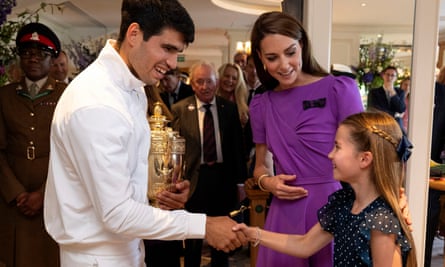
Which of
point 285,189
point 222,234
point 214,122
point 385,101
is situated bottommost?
point 222,234

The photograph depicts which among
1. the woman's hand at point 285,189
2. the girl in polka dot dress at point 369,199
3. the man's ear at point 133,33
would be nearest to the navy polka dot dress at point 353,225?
the girl in polka dot dress at point 369,199

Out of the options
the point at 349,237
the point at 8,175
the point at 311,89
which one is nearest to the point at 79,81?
the point at 311,89

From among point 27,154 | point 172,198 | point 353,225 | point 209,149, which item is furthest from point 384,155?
point 209,149

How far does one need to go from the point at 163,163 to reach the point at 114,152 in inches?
22.8

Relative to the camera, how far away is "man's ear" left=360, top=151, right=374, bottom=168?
1284mm

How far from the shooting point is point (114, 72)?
3.97 ft

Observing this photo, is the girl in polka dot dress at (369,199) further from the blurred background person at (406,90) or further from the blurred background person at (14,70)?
the blurred background person at (14,70)

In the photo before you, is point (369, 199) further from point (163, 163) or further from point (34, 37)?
point (34, 37)

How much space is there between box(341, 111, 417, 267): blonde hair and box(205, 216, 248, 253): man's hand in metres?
0.47

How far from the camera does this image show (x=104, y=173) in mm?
1083

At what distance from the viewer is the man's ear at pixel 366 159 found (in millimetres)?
1284

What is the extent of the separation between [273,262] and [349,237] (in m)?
0.35

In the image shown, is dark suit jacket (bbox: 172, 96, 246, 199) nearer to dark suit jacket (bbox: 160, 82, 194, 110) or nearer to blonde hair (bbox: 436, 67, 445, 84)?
dark suit jacket (bbox: 160, 82, 194, 110)

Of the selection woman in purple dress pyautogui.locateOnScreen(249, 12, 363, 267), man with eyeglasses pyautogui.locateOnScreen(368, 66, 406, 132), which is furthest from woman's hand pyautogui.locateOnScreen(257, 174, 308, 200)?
man with eyeglasses pyautogui.locateOnScreen(368, 66, 406, 132)
